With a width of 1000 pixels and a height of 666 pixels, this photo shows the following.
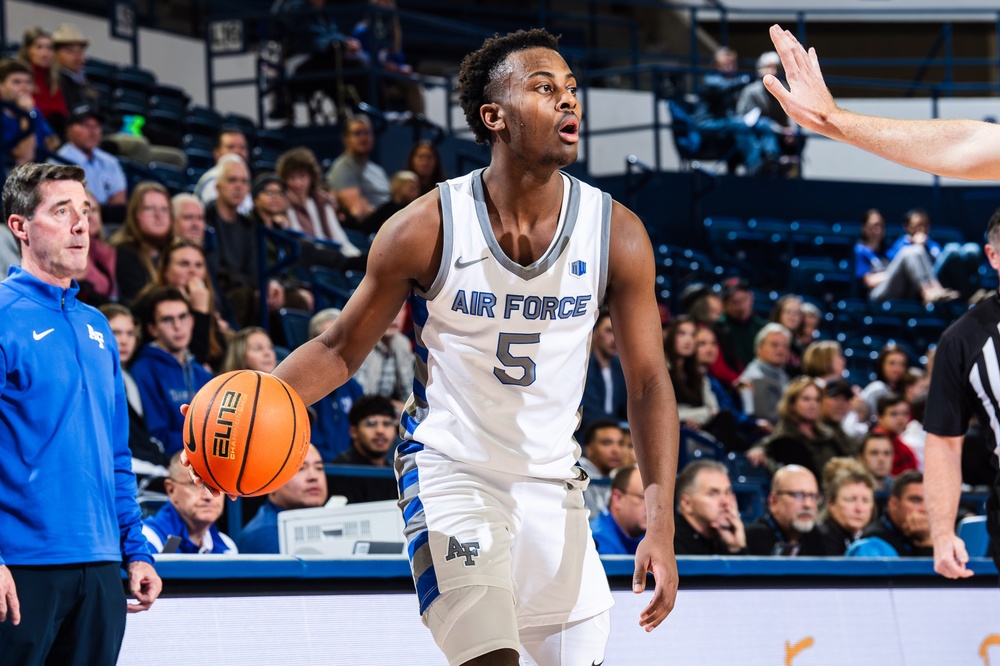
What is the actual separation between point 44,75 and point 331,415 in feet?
14.3

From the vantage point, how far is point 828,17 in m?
20.6

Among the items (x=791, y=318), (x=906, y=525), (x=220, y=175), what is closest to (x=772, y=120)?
(x=791, y=318)

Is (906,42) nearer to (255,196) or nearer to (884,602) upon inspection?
(255,196)

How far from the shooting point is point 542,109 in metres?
3.20

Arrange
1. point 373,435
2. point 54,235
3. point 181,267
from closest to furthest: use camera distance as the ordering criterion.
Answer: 1. point 54,235
2. point 373,435
3. point 181,267

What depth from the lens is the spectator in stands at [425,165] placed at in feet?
35.9

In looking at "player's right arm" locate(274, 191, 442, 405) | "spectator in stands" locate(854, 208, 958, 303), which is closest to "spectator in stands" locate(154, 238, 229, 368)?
"player's right arm" locate(274, 191, 442, 405)

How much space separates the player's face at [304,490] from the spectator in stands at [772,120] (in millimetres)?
10061

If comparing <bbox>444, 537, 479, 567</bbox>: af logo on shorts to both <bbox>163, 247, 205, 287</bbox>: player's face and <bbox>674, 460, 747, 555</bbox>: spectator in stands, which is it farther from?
<bbox>163, 247, 205, 287</bbox>: player's face

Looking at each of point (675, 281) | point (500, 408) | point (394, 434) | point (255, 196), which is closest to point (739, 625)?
point (500, 408)

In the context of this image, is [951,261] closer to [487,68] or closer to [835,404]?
[835,404]

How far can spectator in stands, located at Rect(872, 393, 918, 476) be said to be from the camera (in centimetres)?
930

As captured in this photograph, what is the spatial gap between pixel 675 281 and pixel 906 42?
37.1 feet

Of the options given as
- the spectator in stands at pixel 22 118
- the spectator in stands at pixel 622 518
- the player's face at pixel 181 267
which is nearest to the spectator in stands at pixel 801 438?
the spectator in stands at pixel 622 518
